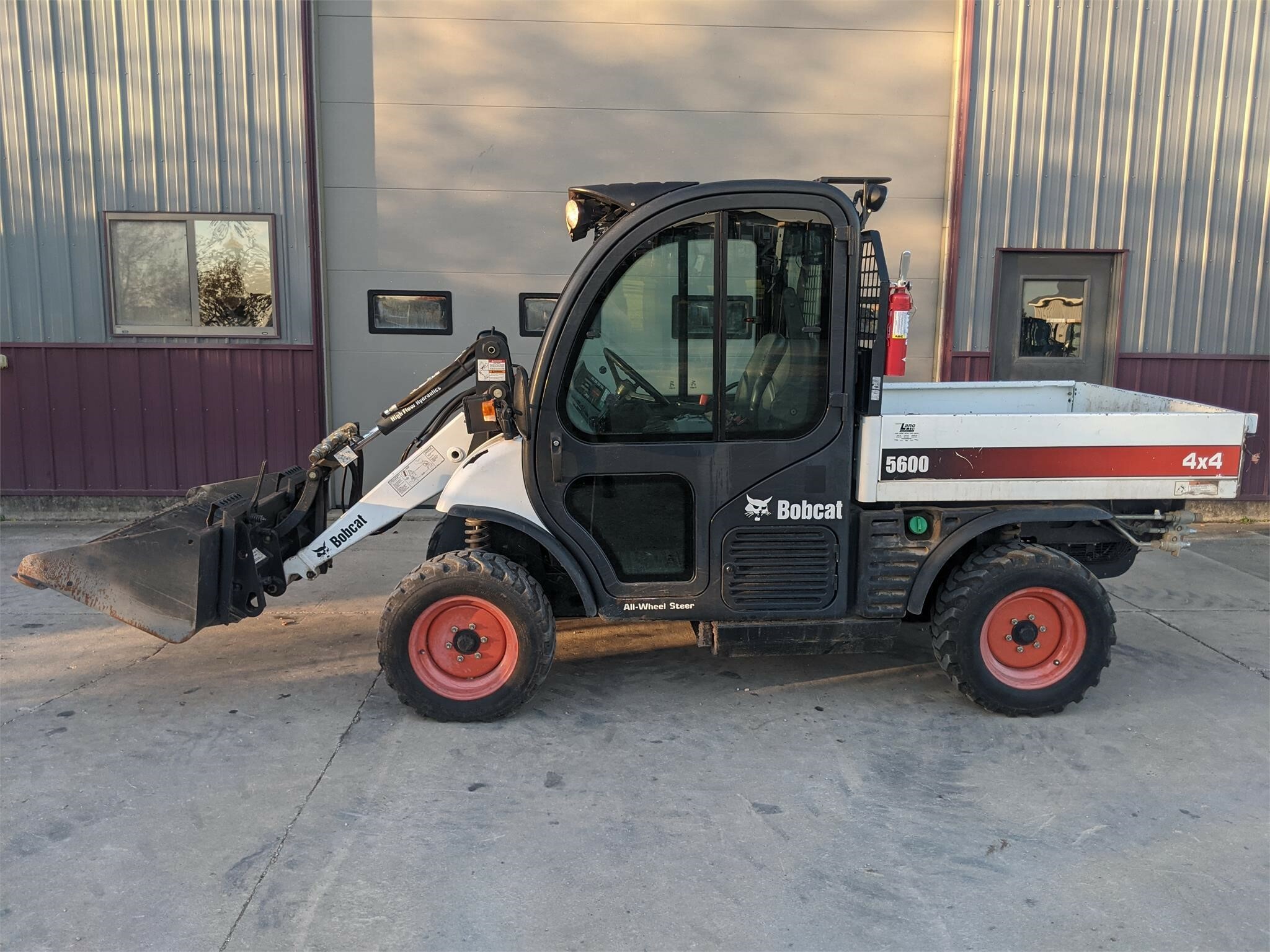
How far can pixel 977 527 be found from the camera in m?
4.41

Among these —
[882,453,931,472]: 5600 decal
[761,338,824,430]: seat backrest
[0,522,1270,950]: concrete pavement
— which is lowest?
[0,522,1270,950]: concrete pavement

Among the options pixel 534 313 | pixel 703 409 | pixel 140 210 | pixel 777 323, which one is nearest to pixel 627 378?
pixel 703 409

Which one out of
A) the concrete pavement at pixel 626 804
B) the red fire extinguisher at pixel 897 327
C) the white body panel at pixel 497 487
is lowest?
the concrete pavement at pixel 626 804

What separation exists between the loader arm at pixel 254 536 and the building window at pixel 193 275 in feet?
12.4

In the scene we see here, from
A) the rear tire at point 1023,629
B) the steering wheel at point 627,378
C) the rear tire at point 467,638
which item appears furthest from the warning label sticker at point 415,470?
the rear tire at point 1023,629

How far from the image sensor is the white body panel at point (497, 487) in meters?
4.30

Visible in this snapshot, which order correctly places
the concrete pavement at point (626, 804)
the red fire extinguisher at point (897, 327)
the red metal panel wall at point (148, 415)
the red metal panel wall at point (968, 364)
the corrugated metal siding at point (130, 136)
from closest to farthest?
the concrete pavement at point (626, 804) < the red fire extinguisher at point (897, 327) < the corrugated metal siding at point (130, 136) < the red metal panel wall at point (148, 415) < the red metal panel wall at point (968, 364)

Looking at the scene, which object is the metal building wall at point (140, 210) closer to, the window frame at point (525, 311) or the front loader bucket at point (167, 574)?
the window frame at point (525, 311)

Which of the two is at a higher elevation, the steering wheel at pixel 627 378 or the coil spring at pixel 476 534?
the steering wheel at pixel 627 378

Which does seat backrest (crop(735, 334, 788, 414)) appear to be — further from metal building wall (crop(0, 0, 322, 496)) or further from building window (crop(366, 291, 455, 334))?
metal building wall (crop(0, 0, 322, 496))

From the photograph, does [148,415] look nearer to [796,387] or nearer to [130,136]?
[130,136]

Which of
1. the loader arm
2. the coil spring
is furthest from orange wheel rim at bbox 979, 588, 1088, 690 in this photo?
the loader arm

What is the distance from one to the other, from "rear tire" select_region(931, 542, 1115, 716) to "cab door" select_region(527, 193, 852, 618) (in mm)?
593

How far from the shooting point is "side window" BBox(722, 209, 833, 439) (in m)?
4.11
